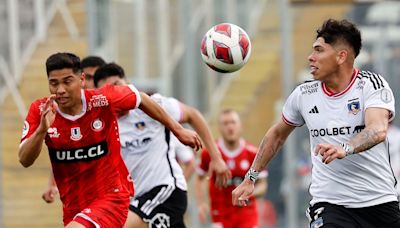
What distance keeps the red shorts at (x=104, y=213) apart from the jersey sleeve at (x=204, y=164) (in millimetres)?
4181

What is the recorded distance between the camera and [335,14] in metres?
16.8

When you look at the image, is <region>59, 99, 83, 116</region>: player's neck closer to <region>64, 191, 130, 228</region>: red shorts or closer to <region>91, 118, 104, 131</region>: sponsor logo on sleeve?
<region>91, 118, 104, 131</region>: sponsor logo on sleeve

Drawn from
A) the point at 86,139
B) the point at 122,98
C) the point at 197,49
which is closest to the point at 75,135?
the point at 86,139

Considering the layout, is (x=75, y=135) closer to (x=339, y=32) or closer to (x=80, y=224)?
(x=80, y=224)

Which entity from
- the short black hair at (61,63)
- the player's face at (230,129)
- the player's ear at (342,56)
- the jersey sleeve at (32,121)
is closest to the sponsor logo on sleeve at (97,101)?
the short black hair at (61,63)

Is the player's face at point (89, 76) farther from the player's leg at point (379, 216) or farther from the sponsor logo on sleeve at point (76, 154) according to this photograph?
the player's leg at point (379, 216)

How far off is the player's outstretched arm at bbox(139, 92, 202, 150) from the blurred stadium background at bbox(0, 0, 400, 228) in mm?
6947

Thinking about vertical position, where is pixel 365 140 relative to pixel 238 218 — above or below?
above

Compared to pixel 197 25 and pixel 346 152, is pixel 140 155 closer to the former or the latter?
pixel 346 152

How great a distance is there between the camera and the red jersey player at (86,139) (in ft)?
27.4

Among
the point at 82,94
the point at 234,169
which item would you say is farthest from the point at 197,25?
the point at 82,94

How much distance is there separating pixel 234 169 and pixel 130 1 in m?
4.29

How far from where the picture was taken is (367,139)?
7.45m

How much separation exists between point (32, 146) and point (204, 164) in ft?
17.1
